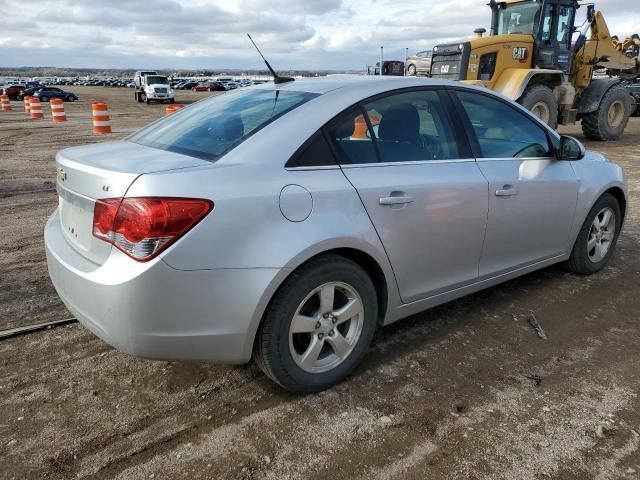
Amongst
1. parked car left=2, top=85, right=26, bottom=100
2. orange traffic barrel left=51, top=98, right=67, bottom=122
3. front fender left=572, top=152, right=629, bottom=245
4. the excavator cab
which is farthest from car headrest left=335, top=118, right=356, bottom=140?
parked car left=2, top=85, right=26, bottom=100

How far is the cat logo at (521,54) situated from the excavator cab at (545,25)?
25 cm

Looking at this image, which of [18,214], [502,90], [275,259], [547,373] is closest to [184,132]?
[275,259]

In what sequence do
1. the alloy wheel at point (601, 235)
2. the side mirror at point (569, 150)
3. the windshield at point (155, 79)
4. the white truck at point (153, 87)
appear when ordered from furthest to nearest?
1. the windshield at point (155, 79)
2. the white truck at point (153, 87)
3. the alloy wheel at point (601, 235)
4. the side mirror at point (569, 150)

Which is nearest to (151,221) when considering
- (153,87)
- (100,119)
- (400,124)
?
(400,124)

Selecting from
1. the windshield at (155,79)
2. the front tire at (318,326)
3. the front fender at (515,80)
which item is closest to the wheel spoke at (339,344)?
the front tire at (318,326)

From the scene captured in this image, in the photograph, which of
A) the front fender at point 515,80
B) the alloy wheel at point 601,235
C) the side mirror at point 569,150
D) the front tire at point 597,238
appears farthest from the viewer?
the front fender at point 515,80

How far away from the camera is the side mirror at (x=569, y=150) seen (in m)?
4.05

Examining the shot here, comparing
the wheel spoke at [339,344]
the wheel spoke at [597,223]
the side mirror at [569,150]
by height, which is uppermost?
the side mirror at [569,150]

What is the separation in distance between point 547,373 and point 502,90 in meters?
10.2

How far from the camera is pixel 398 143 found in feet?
10.5

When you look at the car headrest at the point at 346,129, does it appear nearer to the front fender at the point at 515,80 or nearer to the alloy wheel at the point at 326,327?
the alloy wheel at the point at 326,327

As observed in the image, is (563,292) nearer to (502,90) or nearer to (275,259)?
(275,259)

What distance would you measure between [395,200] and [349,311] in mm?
650

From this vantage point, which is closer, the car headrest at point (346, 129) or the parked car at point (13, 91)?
the car headrest at point (346, 129)
